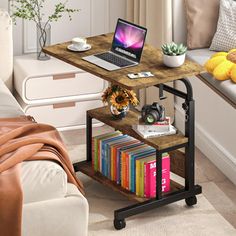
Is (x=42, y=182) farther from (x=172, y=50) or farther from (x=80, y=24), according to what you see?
(x=80, y=24)

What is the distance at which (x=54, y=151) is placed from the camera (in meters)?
3.68

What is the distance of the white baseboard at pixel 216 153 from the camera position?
4.51 meters

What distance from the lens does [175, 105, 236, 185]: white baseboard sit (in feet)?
14.8

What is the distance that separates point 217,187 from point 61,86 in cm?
123

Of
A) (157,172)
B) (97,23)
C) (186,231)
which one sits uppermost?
(97,23)

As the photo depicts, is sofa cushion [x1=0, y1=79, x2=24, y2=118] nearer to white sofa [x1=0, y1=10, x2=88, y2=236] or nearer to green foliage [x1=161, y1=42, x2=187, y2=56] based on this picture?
white sofa [x1=0, y1=10, x2=88, y2=236]

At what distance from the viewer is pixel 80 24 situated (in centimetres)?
550

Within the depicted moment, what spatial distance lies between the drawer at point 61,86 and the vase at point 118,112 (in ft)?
2.84

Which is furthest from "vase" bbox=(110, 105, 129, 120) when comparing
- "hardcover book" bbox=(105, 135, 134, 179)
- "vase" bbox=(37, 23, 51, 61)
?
"vase" bbox=(37, 23, 51, 61)

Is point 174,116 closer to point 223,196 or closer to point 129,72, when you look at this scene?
point 223,196

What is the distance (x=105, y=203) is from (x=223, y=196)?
2.13 feet

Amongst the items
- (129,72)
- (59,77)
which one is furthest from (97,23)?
(129,72)

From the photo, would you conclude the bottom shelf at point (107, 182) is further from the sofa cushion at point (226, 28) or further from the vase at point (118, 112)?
the sofa cushion at point (226, 28)

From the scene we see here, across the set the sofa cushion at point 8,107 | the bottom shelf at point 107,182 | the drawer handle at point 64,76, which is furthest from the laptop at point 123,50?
the drawer handle at point 64,76
